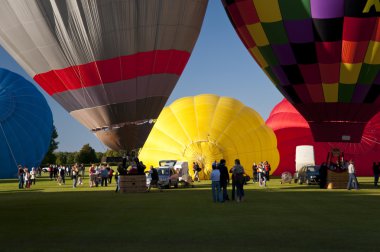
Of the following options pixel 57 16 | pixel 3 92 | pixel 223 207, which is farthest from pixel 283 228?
pixel 3 92

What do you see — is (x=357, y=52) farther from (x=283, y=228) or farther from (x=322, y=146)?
(x=322, y=146)

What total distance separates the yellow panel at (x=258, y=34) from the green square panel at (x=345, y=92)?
11.0ft

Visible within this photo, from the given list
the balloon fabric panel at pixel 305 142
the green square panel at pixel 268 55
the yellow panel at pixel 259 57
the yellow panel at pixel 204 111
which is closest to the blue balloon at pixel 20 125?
the yellow panel at pixel 204 111

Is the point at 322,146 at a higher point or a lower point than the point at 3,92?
lower

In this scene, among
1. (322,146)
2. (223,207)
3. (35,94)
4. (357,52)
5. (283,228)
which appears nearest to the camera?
(283,228)

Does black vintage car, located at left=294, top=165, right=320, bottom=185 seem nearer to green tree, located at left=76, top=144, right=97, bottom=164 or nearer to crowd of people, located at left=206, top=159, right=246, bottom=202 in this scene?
crowd of people, located at left=206, top=159, right=246, bottom=202

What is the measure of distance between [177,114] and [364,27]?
17574 millimetres

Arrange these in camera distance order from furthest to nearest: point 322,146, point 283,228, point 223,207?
1. point 322,146
2. point 223,207
3. point 283,228

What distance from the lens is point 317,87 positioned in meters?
24.7

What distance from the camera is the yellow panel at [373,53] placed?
2359cm

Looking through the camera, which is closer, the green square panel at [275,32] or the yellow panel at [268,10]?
the yellow panel at [268,10]

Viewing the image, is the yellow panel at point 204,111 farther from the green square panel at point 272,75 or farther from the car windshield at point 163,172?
the green square panel at point 272,75

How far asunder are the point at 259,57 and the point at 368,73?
4.32 meters

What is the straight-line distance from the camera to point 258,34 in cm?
2478
